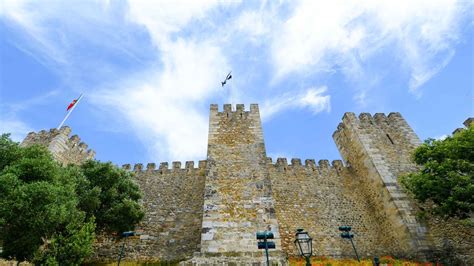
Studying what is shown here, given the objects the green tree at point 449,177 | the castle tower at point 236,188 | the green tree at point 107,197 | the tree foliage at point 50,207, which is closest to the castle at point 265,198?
the castle tower at point 236,188

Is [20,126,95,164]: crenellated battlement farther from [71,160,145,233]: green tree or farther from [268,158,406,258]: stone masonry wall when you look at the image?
[268,158,406,258]: stone masonry wall

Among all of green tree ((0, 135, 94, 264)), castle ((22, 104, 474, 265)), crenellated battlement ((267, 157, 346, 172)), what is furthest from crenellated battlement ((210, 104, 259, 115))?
green tree ((0, 135, 94, 264))

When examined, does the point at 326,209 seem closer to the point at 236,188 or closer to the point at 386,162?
the point at 386,162

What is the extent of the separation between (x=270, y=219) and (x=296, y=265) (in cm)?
203

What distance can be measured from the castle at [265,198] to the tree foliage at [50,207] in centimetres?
270

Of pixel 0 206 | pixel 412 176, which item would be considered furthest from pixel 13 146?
pixel 412 176

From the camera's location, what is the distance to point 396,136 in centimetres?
1730

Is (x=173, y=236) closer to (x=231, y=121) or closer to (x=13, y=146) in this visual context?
(x=231, y=121)

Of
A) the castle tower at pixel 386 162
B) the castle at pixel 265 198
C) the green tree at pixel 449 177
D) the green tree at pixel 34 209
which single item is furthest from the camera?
the castle tower at pixel 386 162

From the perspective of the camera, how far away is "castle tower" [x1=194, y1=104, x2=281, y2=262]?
32.6 ft

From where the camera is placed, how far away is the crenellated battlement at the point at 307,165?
672 inches

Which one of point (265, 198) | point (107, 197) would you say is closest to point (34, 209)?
point (107, 197)

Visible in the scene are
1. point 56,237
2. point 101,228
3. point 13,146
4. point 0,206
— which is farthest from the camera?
point 101,228

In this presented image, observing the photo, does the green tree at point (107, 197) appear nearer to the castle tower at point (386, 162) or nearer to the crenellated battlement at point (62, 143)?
the crenellated battlement at point (62, 143)
